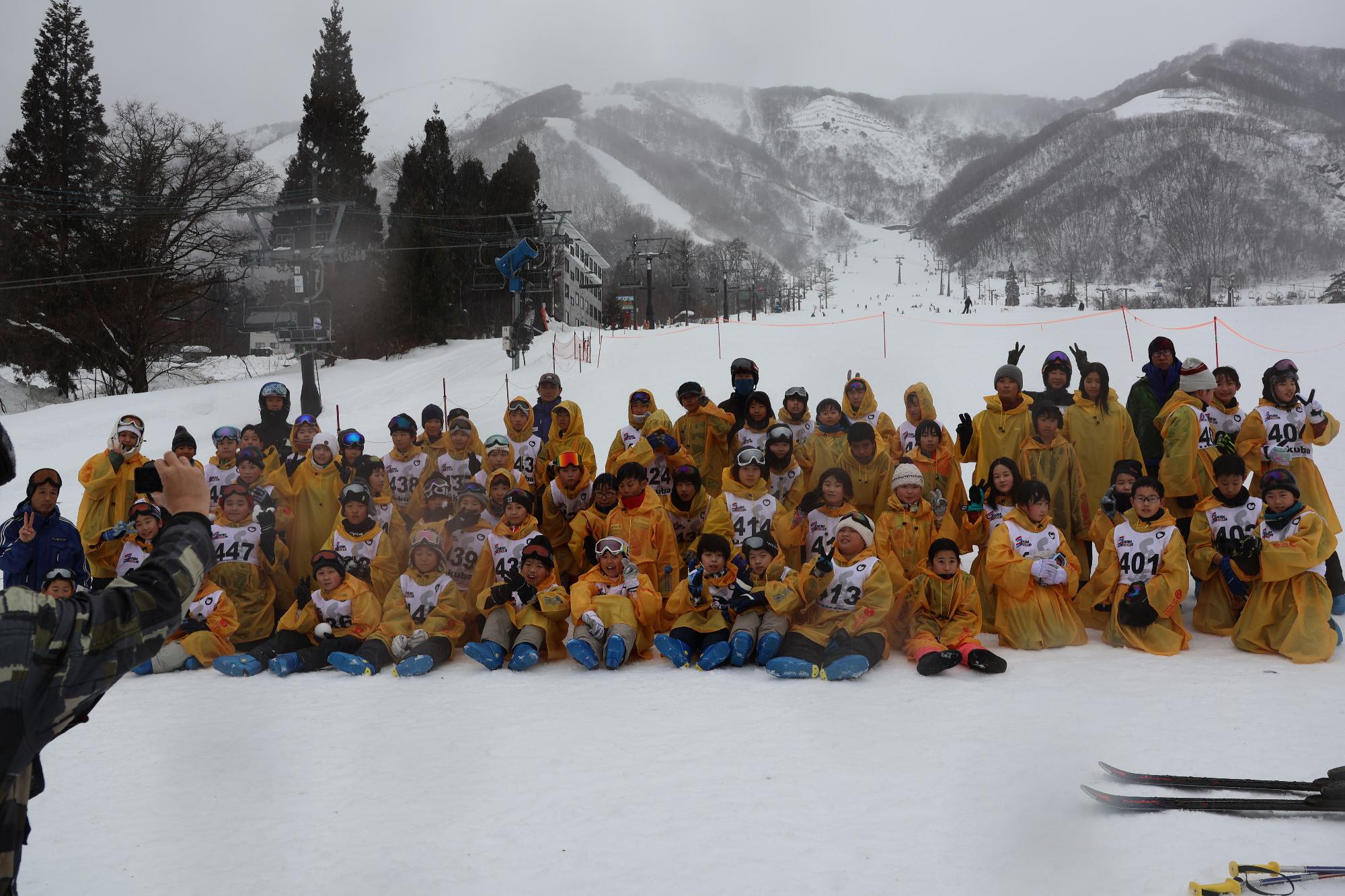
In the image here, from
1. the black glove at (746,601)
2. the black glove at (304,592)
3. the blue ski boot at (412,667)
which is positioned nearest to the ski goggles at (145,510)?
the black glove at (304,592)

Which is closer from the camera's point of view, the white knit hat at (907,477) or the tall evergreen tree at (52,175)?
the white knit hat at (907,477)

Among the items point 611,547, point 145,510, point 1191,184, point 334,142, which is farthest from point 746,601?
point 1191,184

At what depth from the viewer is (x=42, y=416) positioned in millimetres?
16750

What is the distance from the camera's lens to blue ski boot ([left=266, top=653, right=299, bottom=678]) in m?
5.23

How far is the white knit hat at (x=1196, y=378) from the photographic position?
6.22m

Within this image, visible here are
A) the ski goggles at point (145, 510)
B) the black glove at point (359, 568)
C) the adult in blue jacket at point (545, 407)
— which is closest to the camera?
the ski goggles at point (145, 510)

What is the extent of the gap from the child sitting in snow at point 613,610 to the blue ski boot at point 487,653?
1.41 feet

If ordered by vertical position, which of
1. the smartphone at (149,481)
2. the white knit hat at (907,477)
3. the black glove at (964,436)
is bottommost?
the white knit hat at (907,477)

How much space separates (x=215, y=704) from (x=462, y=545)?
1.95m

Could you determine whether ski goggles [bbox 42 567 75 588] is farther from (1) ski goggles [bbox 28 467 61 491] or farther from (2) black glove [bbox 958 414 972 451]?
(2) black glove [bbox 958 414 972 451]

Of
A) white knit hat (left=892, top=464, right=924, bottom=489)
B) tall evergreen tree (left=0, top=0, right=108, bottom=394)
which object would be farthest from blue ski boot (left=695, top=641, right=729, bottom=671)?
tall evergreen tree (left=0, top=0, right=108, bottom=394)

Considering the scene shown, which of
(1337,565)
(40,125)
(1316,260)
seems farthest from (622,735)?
(1316,260)

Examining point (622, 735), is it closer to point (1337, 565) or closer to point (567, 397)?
point (1337, 565)

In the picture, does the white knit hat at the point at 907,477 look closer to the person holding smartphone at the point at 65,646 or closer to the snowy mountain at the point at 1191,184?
the person holding smartphone at the point at 65,646
